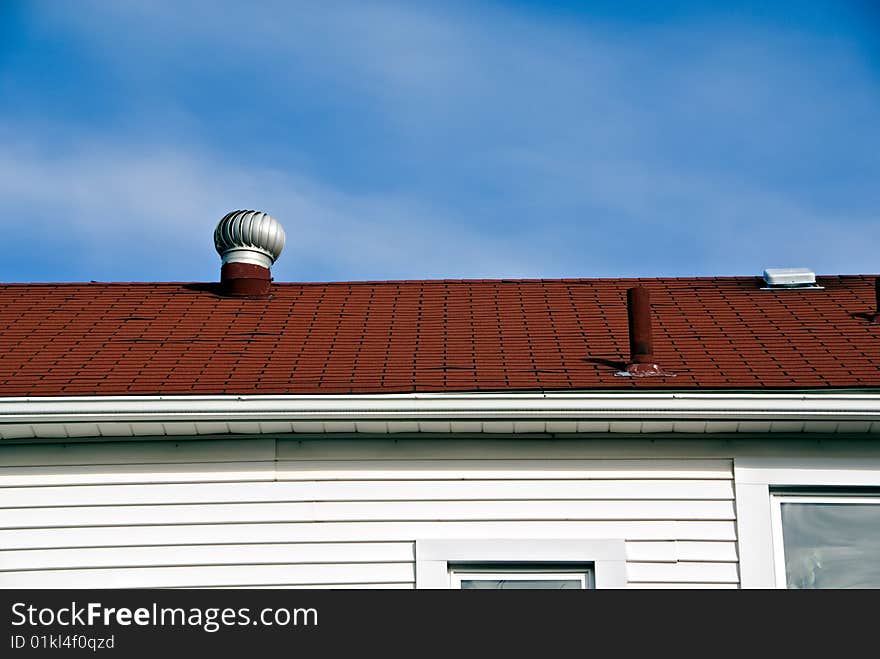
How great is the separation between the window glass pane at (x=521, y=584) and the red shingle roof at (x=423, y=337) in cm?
122

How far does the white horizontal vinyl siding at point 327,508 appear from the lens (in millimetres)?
6832

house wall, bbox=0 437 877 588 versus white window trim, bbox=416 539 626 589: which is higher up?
house wall, bbox=0 437 877 588

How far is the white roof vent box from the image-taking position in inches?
399

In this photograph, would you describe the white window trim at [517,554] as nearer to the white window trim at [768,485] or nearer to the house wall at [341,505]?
the house wall at [341,505]

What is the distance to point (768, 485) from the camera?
6.97 meters

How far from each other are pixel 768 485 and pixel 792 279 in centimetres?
369

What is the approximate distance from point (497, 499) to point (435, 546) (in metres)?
0.50

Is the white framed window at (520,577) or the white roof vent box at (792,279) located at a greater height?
the white roof vent box at (792,279)

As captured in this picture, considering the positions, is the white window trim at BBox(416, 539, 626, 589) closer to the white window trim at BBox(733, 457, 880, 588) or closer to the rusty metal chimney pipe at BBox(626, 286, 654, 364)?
the white window trim at BBox(733, 457, 880, 588)

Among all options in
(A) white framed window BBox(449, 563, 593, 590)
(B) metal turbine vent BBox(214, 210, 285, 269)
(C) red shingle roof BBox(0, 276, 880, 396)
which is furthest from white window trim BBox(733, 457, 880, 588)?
(B) metal turbine vent BBox(214, 210, 285, 269)

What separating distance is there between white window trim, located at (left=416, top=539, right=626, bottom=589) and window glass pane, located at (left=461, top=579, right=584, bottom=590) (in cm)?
12

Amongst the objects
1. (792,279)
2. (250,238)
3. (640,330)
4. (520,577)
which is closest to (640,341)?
(640,330)

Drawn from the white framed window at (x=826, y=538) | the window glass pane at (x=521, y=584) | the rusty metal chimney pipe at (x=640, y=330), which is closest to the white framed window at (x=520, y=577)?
the window glass pane at (x=521, y=584)
